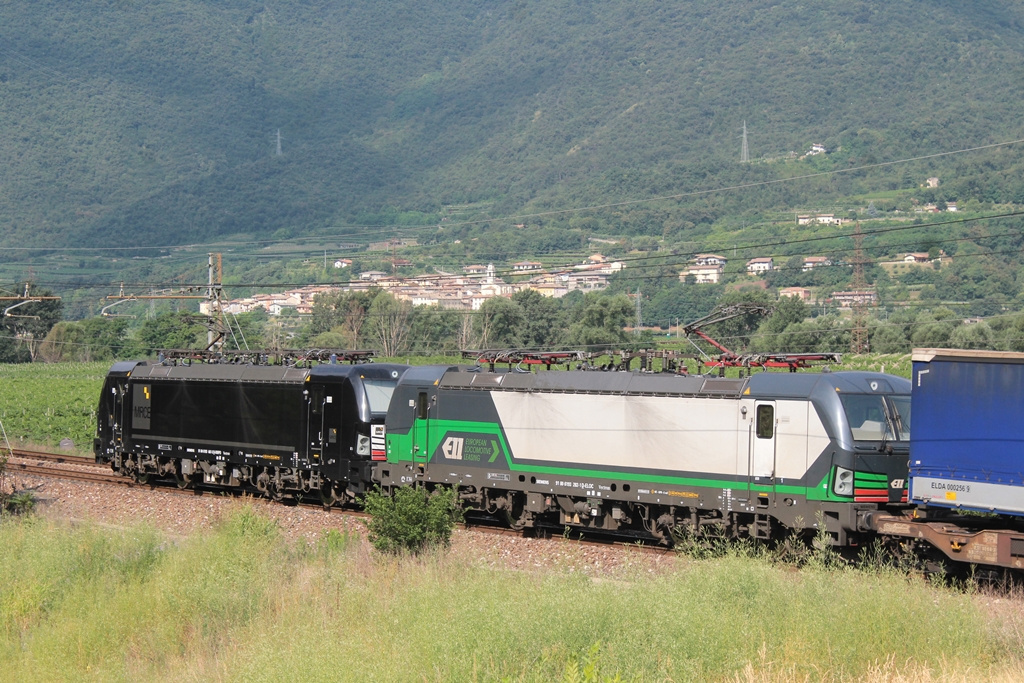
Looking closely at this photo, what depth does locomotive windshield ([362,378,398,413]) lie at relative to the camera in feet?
84.3

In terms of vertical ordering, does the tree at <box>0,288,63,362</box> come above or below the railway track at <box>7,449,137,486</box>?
above


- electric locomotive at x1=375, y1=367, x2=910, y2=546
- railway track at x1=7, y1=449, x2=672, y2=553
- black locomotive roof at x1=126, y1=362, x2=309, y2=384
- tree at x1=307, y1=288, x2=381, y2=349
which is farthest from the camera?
tree at x1=307, y1=288, x2=381, y2=349

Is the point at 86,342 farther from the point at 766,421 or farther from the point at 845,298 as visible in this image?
the point at 766,421

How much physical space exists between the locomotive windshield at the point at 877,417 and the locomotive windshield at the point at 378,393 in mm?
11953

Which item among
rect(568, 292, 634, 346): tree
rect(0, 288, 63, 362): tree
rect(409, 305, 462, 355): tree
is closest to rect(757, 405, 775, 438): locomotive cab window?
rect(568, 292, 634, 346): tree

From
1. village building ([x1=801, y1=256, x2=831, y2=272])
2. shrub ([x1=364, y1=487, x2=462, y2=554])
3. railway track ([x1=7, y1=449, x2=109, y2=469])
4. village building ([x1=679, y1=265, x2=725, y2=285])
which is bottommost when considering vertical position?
railway track ([x1=7, y1=449, x2=109, y2=469])

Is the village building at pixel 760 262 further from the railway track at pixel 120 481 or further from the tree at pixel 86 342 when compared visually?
the railway track at pixel 120 481

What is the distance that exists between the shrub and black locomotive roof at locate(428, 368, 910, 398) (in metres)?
3.47

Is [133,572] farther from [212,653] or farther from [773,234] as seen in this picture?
[773,234]

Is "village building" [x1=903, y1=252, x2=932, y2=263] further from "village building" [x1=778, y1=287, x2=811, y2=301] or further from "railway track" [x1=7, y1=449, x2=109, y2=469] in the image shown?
"railway track" [x1=7, y1=449, x2=109, y2=469]

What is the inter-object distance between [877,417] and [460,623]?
927 centimetres

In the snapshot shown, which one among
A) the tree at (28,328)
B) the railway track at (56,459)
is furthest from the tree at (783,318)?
the tree at (28,328)

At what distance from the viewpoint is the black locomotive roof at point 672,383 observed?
705 inches

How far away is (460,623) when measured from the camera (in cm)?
1167
